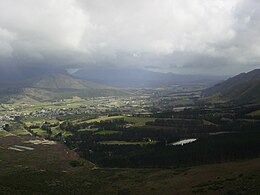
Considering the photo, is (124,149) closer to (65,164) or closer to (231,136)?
(65,164)

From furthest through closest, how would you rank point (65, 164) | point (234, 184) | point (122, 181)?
point (65, 164)
point (122, 181)
point (234, 184)

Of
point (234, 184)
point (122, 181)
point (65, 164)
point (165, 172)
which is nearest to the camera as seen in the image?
point (234, 184)

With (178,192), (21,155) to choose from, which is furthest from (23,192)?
(21,155)

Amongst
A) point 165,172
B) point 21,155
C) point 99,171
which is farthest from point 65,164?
point 165,172

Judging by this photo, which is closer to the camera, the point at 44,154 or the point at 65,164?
the point at 65,164

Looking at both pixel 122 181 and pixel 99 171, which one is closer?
pixel 122 181

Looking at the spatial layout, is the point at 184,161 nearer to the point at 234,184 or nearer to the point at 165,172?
the point at 165,172
